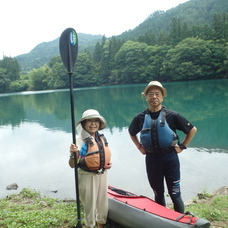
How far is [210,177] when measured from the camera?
5965 mm

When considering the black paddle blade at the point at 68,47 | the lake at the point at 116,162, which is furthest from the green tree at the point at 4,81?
the black paddle blade at the point at 68,47

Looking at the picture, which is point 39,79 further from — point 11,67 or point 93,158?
point 93,158

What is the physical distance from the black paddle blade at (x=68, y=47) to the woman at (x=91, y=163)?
26.2 inches

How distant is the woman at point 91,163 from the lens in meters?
2.64

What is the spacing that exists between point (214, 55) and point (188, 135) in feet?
144

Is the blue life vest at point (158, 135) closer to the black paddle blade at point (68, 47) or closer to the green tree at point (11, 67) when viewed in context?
the black paddle blade at point (68, 47)

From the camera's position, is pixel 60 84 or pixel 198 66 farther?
pixel 60 84

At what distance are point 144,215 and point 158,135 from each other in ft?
3.12

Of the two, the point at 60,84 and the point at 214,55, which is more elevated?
the point at 214,55

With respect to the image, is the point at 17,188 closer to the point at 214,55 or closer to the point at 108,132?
the point at 108,132

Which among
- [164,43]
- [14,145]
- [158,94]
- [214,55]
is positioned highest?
[164,43]

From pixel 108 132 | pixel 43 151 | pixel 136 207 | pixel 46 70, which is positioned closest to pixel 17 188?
pixel 43 151

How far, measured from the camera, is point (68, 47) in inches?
112

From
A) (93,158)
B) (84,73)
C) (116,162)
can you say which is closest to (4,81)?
(84,73)
